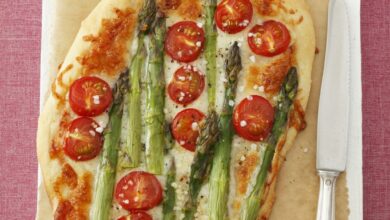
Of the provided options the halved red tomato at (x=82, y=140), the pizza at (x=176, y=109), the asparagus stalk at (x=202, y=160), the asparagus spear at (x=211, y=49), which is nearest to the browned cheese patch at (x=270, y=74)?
the pizza at (x=176, y=109)

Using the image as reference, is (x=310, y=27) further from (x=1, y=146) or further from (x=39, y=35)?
(x=1, y=146)

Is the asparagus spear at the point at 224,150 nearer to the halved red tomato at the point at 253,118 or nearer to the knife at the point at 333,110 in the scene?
the halved red tomato at the point at 253,118

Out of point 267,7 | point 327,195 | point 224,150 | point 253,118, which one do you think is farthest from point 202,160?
point 267,7

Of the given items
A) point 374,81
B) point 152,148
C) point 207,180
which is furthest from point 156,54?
point 374,81

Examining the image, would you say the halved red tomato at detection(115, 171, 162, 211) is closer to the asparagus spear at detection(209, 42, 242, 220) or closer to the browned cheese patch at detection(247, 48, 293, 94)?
the asparagus spear at detection(209, 42, 242, 220)

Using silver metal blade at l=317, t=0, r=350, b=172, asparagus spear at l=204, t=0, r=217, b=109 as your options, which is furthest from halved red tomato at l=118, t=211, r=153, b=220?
silver metal blade at l=317, t=0, r=350, b=172
